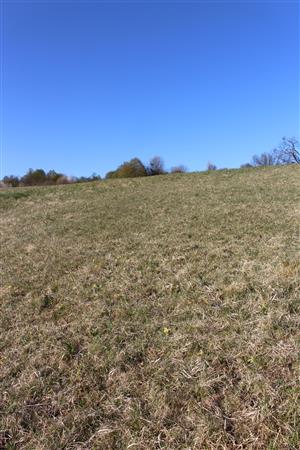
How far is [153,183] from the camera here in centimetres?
1662

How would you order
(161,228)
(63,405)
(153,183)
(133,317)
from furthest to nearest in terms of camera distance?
(153,183) → (161,228) → (133,317) → (63,405)

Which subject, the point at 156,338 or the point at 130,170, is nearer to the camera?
the point at 156,338

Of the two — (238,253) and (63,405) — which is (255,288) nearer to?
(238,253)

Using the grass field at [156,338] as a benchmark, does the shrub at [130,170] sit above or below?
above

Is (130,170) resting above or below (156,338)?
above

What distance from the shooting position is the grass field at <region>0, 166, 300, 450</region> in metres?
2.83

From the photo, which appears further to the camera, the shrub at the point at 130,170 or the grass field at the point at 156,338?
the shrub at the point at 130,170

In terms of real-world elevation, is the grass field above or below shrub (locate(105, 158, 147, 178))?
below

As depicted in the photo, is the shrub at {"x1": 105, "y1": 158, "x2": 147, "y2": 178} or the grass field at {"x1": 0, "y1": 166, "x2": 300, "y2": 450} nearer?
the grass field at {"x1": 0, "y1": 166, "x2": 300, "y2": 450}

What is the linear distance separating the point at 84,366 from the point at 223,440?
4.99 ft

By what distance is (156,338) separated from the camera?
→ 12.8 ft

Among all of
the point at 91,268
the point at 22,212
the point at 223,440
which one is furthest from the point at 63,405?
the point at 22,212

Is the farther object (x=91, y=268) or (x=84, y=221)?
(x=84, y=221)

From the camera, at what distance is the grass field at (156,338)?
283 centimetres
